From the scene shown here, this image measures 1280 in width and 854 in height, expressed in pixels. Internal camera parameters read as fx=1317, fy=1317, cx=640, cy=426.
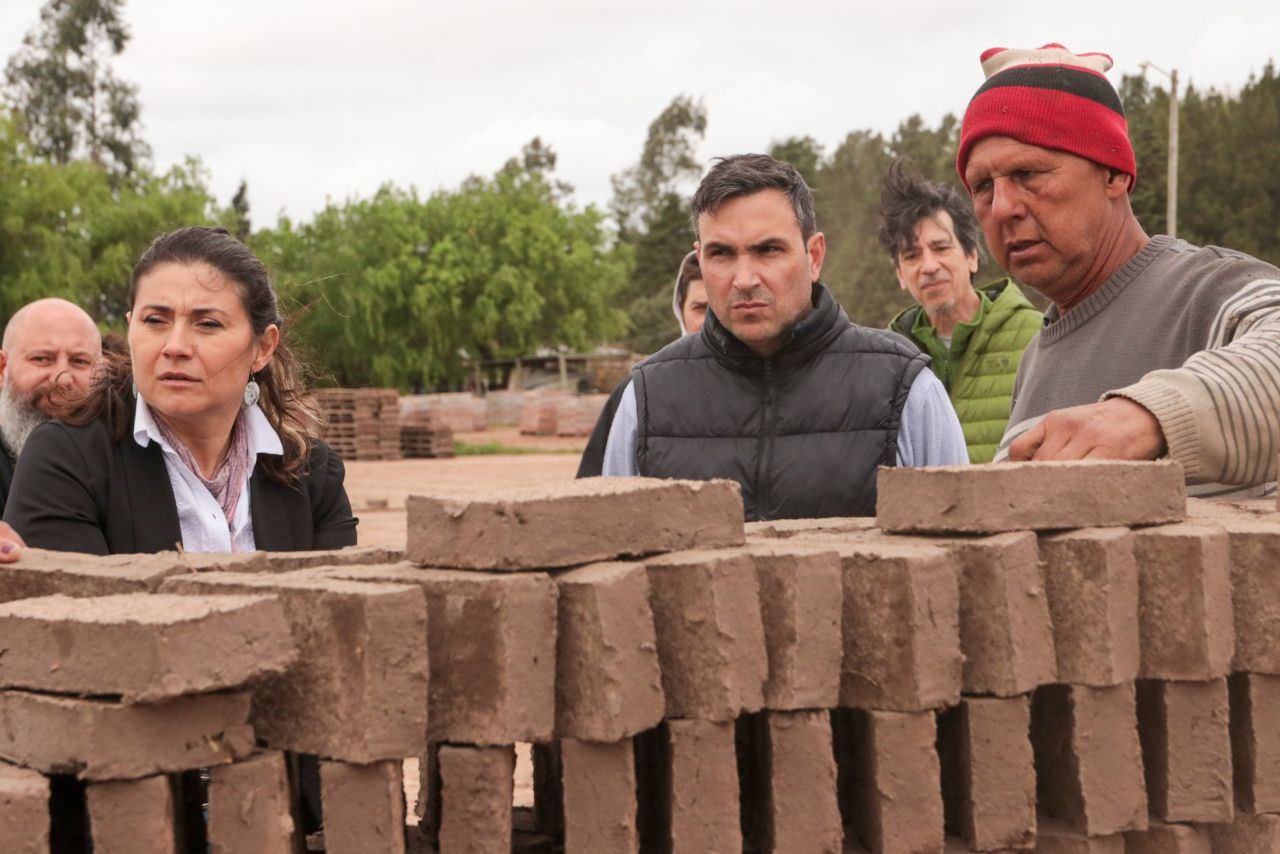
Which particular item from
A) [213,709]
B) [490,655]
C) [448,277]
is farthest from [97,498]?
[448,277]

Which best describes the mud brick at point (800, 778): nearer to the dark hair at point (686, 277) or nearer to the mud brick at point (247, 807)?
the mud brick at point (247, 807)

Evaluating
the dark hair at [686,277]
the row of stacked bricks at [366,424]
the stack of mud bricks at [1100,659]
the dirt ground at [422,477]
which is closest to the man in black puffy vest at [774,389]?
the stack of mud bricks at [1100,659]

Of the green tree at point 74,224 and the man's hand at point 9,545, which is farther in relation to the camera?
the green tree at point 74,224

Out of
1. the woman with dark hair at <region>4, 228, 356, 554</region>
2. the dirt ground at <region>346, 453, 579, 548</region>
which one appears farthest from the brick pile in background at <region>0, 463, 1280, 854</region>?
the dirt ground at <region>346, 453, 579, 548</region>

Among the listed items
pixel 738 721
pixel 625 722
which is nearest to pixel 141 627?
pixel 625 722

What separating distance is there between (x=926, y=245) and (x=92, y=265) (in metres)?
32.3

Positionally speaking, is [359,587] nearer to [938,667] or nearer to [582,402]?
[938,667]

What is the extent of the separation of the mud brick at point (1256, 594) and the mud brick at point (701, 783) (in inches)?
52.5

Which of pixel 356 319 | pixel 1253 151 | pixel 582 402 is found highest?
pixel 1253 151

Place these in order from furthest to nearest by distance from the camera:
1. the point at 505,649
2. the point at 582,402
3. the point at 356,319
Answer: the point at 356,319
the point at 582,402
the point at 505,649

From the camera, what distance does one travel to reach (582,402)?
106 ft

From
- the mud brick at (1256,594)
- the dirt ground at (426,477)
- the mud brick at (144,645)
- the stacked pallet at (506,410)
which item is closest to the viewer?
the mud brick at (144,645)

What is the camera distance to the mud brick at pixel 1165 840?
3.08m

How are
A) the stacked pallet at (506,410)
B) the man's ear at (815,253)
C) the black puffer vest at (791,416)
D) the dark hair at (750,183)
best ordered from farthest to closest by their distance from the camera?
1. the stacked pallet at (506,410)
2. the man's ear at (815,253)
3. the dark hair at (750,183)
4. the black puffer vest at (791,416)
